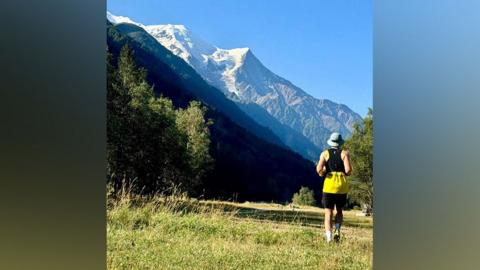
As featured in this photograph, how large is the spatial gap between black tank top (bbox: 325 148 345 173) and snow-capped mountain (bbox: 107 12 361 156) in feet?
30.0

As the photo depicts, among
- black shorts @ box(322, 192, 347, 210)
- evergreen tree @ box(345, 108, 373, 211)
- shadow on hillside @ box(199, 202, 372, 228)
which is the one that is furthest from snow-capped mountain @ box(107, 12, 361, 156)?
black shorts @ box(322, 192, 347, 210)

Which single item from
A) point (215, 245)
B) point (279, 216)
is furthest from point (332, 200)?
point (279, 216)

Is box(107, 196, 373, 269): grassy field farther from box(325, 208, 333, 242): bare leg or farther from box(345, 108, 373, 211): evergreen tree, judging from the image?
box(345, 108, 373, 211): evergreen tree

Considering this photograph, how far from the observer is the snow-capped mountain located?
556 inches

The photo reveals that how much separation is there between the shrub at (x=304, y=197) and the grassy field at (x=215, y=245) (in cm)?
779

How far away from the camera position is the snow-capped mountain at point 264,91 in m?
14.1

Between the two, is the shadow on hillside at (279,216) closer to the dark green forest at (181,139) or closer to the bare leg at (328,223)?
the bare leg at (328,223)

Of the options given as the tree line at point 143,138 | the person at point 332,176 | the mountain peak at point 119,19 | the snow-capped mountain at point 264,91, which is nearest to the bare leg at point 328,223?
the person at point 332,176

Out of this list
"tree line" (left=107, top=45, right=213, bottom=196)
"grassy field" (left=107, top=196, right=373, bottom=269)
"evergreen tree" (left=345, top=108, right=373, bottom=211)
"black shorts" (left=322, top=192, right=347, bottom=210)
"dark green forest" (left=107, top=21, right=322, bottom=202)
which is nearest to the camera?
"grassy field" (left=107, top=196, right=373, bottom=269)

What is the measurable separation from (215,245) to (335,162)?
1.19 metres
